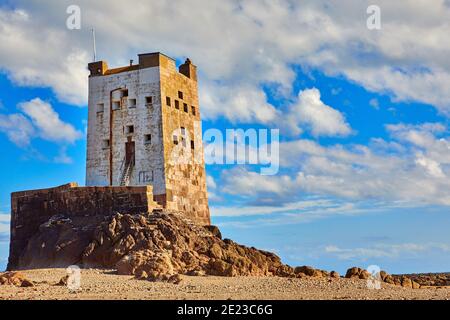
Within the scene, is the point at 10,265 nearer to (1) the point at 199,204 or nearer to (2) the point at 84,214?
(2) the point at 84,214

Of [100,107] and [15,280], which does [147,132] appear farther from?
[15,280]

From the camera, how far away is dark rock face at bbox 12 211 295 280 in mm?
31047

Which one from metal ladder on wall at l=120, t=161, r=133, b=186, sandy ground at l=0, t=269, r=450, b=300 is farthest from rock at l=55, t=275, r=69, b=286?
metal ladder on wall at l=120, t=161, r=133, b=186

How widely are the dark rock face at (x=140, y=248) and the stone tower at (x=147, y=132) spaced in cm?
Answer: 475

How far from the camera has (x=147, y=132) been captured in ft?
132

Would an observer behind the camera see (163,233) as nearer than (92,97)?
Yes

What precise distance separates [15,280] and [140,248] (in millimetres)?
6834

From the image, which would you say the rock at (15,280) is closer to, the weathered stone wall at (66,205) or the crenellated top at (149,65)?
the weathered stone wall at (66,205)

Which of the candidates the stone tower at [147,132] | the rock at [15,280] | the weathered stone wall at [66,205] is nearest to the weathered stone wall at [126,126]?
the stone tower at [147,132]

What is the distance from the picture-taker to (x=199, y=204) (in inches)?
1699

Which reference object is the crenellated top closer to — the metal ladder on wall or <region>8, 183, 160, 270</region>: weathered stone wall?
the metal ladder on wall

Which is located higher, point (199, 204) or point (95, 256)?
point (199, 204)
